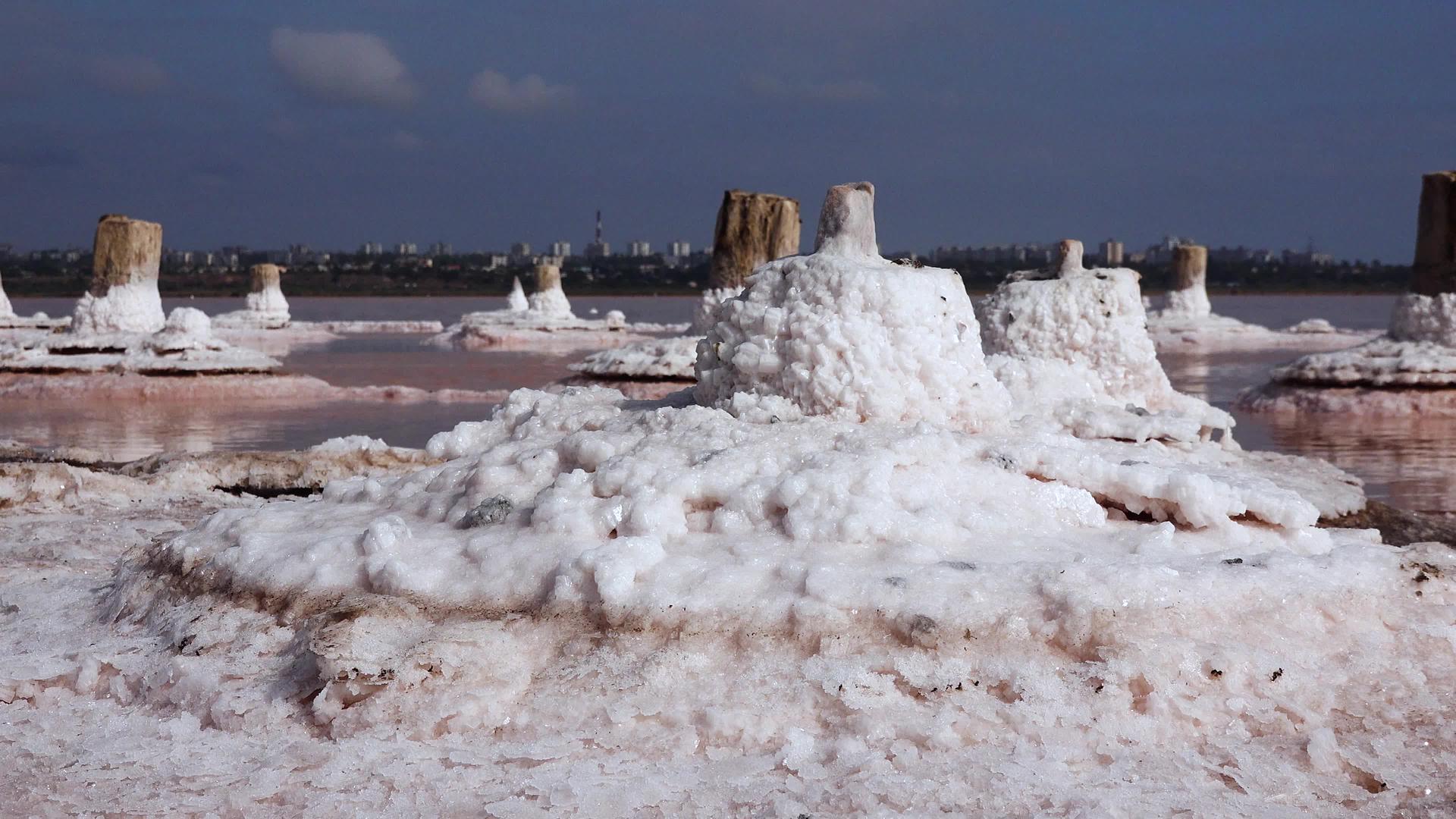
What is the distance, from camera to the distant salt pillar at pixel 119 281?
1302 centimetres

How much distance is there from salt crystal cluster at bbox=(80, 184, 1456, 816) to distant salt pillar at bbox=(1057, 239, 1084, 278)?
256 cm

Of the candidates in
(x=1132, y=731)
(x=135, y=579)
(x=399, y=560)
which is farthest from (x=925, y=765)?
(x=135, y=579)

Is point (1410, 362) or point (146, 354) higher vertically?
point (1410, 362)

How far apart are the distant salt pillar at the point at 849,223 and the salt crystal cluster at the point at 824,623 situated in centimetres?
41

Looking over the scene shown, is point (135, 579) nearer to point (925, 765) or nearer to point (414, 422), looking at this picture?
point (925, 765)

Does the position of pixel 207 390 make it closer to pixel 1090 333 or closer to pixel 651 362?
pixel 651 362

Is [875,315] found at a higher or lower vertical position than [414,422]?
higher

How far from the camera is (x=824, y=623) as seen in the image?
250 cm

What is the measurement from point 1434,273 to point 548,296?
16.9m

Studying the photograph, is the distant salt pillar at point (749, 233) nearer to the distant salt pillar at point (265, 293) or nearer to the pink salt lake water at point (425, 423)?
the pink salt lake water at point (425, 423)

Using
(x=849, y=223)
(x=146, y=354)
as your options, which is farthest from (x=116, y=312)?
(x=849, y=223)

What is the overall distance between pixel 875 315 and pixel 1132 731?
62.8 inches

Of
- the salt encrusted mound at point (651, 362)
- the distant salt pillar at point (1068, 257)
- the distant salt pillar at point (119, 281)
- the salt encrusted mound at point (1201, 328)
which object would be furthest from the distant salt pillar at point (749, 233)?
the salt encrusted mound at point (1201, 328)

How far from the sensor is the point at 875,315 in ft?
11.7
